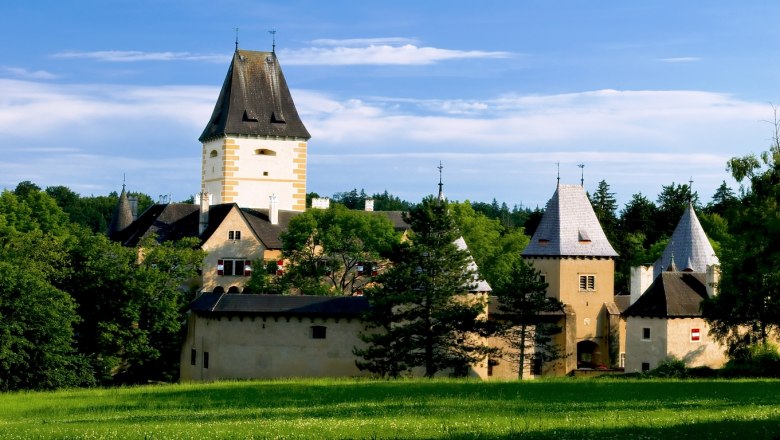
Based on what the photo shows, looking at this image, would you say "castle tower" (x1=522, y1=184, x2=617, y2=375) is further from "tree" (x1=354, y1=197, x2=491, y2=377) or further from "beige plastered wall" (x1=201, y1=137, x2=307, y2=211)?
"beige plastered wall" (x1=201, y1=137, x2=307, y2=211)

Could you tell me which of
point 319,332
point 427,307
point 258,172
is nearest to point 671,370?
point 427,307

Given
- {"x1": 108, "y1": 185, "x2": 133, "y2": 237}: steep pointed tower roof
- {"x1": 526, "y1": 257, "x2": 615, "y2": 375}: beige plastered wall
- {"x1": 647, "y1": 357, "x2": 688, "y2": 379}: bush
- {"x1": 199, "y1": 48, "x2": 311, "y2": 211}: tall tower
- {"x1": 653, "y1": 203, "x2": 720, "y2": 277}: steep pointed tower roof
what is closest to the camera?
{"x1": 647, "y1": 357, "x2": 688, "y2": 379}: bush

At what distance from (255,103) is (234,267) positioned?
1237 centimetres

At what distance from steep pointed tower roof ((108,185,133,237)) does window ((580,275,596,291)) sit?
102 ft

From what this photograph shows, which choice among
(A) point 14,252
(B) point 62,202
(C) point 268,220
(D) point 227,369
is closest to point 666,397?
(D) point 227,369

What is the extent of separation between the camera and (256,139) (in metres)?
71.9

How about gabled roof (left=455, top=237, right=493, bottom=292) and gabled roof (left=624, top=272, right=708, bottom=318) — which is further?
gabled roof (left=624, top=272, right=708, bottom=318)

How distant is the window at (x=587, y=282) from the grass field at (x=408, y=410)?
17.0 m

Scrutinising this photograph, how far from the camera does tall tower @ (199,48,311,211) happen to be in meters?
71.6

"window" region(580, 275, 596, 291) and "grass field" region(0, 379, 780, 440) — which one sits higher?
"window" region(580, 275, 596, 291)

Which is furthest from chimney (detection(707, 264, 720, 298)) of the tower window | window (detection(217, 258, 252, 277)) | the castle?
the tower window

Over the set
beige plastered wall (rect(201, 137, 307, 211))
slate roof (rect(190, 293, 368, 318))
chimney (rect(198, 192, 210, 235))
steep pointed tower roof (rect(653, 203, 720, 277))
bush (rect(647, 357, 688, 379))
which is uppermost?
beige plastered wall (rect(201, 137, 307, 211))

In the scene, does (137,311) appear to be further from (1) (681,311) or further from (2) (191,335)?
(1) (681,311)

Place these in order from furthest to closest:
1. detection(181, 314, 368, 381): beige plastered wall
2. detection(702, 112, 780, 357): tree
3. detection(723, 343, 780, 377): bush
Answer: detection(181, 314, 368, 381): beige plastered wall < detection(723, 343, 780, 377): bush < detection(702, 112, 780, 357): tree
